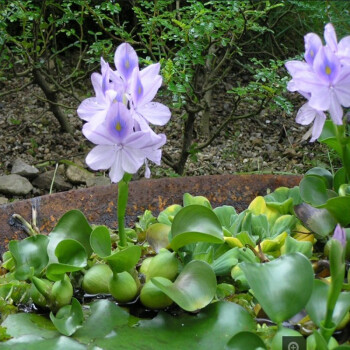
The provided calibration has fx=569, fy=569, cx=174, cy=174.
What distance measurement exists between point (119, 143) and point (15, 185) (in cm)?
177

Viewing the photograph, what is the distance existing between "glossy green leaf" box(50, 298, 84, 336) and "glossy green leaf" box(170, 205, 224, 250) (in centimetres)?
16

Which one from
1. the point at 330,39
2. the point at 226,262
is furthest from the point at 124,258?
the point at 330,39

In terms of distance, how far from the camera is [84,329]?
764 millimetres

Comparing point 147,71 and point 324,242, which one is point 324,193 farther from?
point 147,71

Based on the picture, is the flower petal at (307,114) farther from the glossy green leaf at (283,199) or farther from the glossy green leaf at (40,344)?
the glossy green leaf at (40,344)

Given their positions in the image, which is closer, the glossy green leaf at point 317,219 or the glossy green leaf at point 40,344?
the glossy green leaf at point 40,344

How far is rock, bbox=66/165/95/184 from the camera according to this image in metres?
2.55

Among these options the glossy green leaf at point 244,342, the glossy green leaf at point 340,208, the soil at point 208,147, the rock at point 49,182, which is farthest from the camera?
the soil at point 208,147

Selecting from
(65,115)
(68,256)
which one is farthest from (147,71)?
(65,115)

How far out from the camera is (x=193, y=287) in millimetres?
775

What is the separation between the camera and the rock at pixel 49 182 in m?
2.52

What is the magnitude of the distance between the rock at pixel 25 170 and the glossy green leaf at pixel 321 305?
80.1 inches

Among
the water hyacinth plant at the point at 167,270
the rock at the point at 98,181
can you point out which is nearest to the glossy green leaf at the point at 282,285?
the water hyacinth plant at the point at 167,270

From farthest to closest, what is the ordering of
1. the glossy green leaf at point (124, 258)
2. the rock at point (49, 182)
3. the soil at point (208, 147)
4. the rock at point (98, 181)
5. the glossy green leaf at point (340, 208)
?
the soil at point (208, 147), the rock at point (49, 182), the rock at point (98, 181), the glossy green leaf at point (340, 208), the glossy green leaf at point (124, 258)
